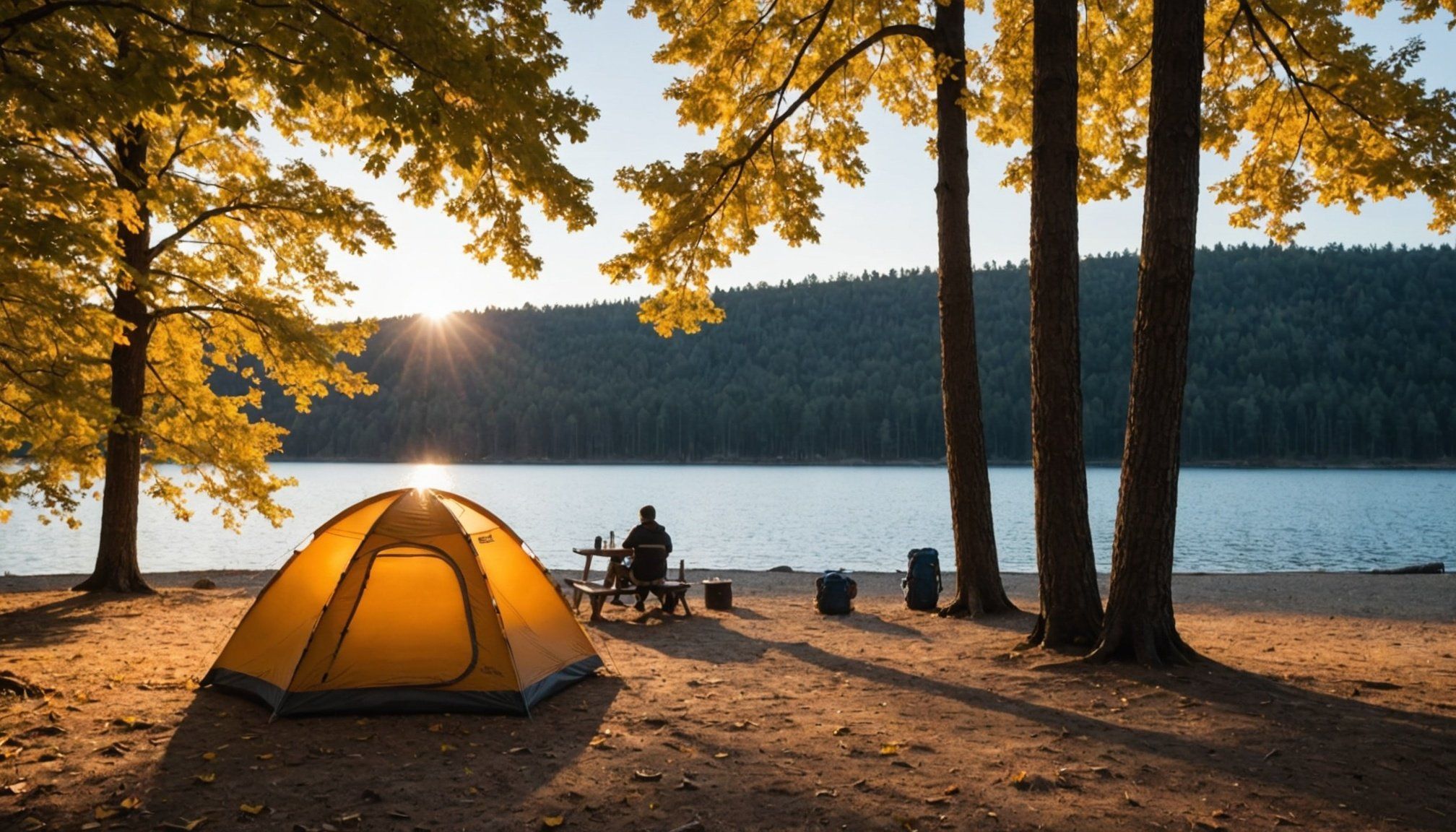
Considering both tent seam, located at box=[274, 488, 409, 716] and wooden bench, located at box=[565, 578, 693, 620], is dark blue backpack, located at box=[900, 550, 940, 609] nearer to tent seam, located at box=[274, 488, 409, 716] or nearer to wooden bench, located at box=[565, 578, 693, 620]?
wooden bench, located at box=[565, 578, 693, 620]

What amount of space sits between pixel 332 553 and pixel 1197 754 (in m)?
6.64

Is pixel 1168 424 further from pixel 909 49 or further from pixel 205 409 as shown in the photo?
pixel 205 409

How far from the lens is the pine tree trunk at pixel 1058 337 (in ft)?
30.0

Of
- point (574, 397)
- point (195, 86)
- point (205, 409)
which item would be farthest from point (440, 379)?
point (195, 86)

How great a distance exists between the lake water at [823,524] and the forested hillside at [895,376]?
2368 cm

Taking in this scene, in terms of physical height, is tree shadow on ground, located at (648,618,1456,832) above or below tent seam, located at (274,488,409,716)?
below

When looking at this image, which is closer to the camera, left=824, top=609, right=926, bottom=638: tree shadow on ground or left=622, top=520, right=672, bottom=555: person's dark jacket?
left=824, top=609, right=926, bottom=638: tree shadow on ground

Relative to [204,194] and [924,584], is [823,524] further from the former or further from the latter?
[204,194]

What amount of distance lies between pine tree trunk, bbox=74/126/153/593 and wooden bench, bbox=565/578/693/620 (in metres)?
6.92

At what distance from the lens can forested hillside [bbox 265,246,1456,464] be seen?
11506 centimetres

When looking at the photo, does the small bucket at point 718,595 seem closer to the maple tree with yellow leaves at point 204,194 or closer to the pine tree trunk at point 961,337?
the pine tree trunk at point 961,337

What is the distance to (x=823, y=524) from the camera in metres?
45.1

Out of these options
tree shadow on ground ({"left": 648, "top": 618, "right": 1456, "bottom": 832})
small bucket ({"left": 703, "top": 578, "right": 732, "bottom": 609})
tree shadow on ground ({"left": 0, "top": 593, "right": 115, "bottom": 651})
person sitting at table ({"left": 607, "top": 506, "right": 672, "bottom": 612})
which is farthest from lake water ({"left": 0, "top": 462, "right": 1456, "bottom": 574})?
tree shadow on ground ({"left": 648, "top": 618, "right": 1456, "bottom": 832})

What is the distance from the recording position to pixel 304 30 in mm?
5812
